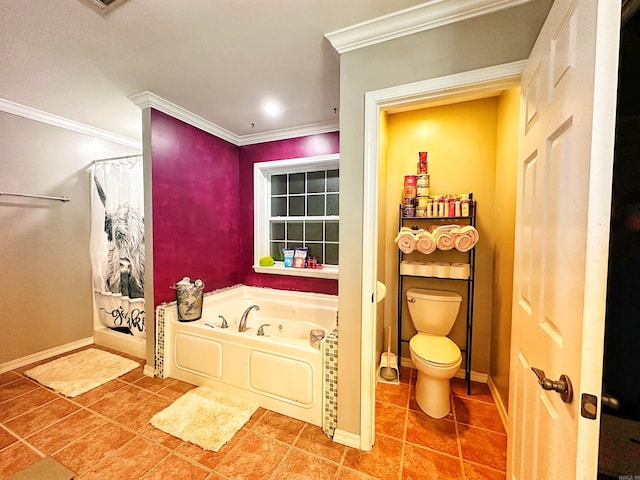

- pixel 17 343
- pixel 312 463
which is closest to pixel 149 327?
pixel 17 343

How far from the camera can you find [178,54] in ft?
5.66

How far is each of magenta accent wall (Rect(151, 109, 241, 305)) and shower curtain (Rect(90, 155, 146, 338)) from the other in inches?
16.8

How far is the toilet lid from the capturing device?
5.72 feet

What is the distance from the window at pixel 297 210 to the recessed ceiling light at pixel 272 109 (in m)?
0.56

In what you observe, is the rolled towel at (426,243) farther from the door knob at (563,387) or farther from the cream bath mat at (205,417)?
the cream bath mat at (205,417)

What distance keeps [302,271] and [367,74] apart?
2022 mm

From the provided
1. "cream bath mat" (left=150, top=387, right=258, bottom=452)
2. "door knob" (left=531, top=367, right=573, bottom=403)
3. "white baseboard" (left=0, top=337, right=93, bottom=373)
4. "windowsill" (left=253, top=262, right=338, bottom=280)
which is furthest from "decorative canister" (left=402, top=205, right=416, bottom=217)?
"white baseboard" (left=0, top=337, right=93, bottom=373)

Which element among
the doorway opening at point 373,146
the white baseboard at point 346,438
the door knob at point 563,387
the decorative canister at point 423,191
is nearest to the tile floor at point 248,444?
the white baseboard at point 346,438

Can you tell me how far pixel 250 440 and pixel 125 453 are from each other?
719mm

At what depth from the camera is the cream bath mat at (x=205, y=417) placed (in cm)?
160

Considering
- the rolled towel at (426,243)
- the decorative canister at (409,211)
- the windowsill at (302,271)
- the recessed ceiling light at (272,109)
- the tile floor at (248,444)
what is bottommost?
the tile floor at (248,444)

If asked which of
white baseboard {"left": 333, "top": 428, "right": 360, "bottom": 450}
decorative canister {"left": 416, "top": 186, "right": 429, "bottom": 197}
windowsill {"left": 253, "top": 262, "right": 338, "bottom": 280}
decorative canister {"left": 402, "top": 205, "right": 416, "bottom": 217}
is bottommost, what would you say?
white baseboard {"left": 333, "top": 428, "right": 360, "bottom": 450}

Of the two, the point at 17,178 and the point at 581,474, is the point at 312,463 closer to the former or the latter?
the point at 581,474

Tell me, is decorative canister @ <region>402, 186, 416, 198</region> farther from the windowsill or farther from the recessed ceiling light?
the recessed ceiling light
